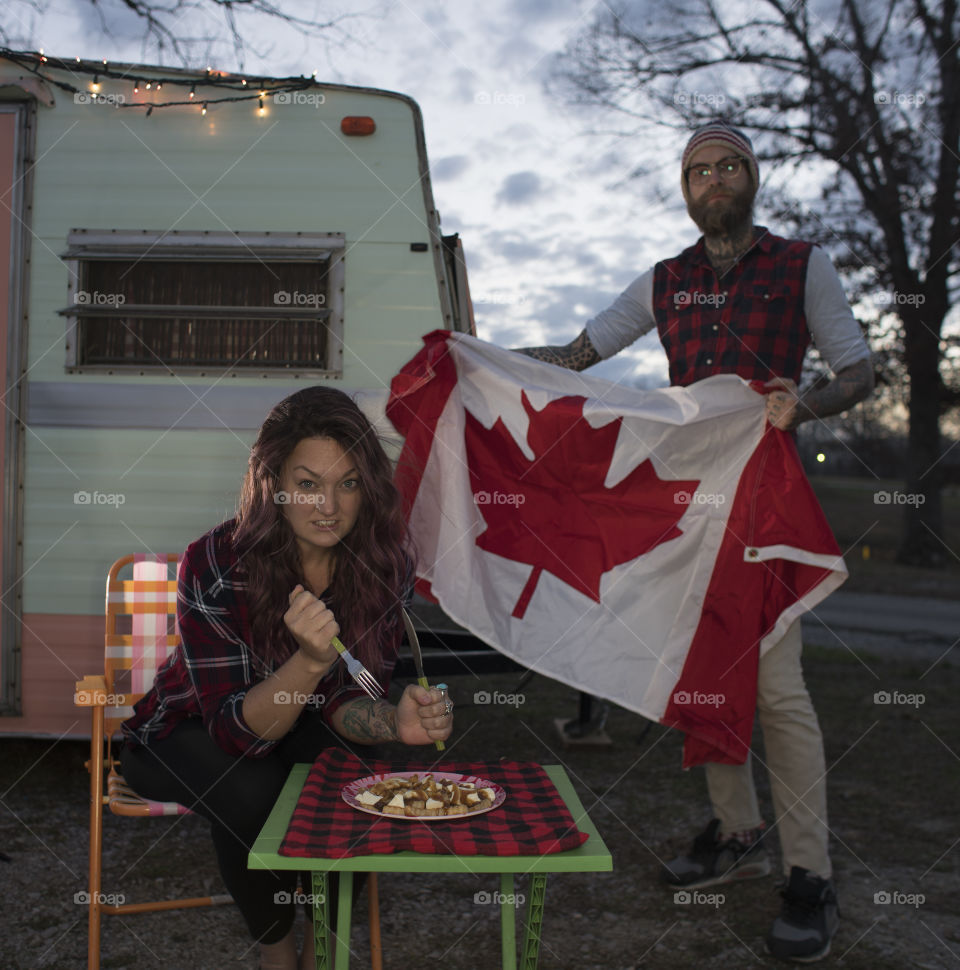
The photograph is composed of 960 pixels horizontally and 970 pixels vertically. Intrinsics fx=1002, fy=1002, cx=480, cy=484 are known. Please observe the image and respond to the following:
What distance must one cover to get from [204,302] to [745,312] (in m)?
2.20

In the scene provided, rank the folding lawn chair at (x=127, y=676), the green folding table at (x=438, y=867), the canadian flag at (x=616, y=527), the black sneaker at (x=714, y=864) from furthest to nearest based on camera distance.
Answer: the black sneaker at (x=714, y=864), the canadian flag at (x=616, y=527), the folding lawn chair at (x=127, y=676), the green folding table at (x=438, y=867)

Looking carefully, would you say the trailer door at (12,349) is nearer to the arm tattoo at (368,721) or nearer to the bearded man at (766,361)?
the arm tattoo at (368,721)

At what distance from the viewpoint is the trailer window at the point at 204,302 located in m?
4.15

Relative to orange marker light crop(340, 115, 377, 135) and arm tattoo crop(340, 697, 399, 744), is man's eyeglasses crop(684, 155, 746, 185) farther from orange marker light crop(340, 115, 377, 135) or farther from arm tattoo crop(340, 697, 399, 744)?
arm tattoo crop(340, 697, 399, 744)

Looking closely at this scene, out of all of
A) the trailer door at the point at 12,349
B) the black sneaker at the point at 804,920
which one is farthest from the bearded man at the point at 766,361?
the trailer door at the point at 12,349

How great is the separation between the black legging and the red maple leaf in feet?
4.54

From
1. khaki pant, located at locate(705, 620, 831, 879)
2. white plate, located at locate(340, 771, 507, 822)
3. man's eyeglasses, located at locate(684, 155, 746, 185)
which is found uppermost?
man's eyeglasses, located at locate(684, 155, 746, 185)

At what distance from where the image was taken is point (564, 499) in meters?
3.79

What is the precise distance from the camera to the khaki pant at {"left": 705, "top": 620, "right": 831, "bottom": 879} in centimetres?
318

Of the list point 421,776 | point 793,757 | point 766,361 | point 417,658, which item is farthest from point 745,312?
point 421,776

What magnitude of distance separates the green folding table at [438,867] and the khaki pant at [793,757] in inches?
58.4

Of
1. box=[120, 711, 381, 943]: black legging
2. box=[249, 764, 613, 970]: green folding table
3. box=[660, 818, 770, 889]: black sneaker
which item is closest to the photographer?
box=[249, 764, 613, 970]: green folding table

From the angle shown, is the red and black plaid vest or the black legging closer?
the black legging

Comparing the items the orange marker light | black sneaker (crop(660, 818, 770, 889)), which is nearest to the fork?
black sneaker (crop(660, 818, 770, 889))
